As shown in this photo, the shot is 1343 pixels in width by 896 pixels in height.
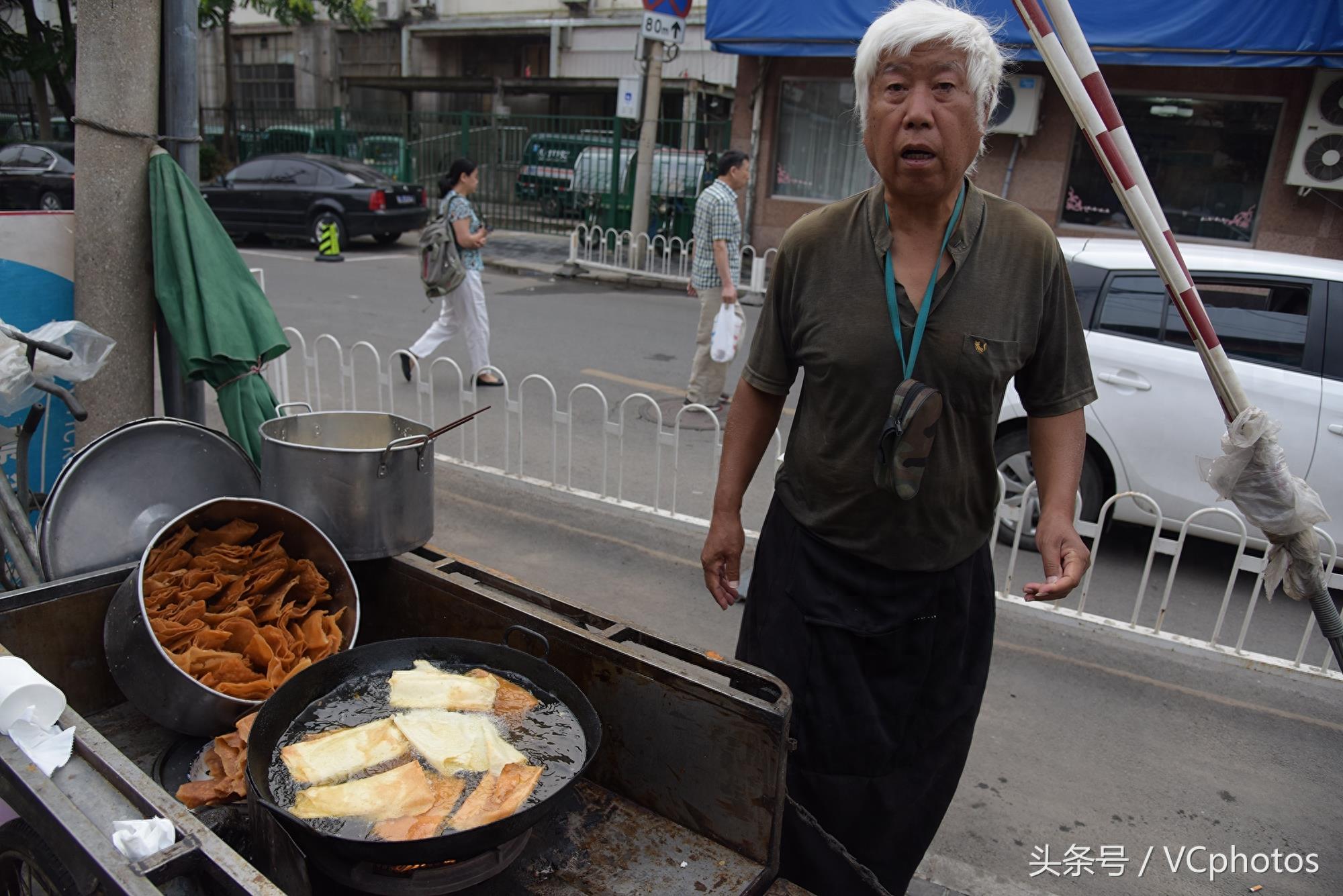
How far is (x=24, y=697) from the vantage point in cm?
173

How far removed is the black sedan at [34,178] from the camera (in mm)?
15719

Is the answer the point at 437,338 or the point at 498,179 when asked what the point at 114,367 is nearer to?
the point at 437,338

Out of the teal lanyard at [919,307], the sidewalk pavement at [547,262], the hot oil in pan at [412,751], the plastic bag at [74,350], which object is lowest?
the sidewalk pavement at [547,262]

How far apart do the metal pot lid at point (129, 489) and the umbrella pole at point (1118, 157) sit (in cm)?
249

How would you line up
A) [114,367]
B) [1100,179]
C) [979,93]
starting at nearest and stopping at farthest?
[979,93] < [114,367] < [1100,179]

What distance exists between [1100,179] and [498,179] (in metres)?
11.2

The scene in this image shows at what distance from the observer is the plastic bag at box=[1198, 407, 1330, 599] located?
2445 mm

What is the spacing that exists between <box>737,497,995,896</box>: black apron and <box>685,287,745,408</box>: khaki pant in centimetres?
529

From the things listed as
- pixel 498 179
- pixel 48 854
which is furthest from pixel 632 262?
pixel 48 854

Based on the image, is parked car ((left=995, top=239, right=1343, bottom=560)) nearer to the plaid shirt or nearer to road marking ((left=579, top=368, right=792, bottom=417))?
the plaid shirt

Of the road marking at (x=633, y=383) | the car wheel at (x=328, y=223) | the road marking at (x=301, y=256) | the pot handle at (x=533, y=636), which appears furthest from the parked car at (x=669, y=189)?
the pot handle at (x=533, y=636)

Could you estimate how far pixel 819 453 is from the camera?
7.16 ft

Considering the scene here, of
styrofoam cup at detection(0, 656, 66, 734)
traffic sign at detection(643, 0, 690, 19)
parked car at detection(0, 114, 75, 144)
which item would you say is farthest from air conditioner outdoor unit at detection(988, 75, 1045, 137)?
parked car at detection(0, 114, 75, 144)

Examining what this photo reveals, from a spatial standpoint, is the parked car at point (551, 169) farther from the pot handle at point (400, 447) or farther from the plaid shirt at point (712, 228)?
the pot handle at point (400, 447)
